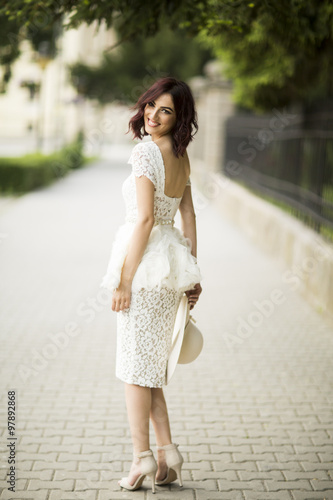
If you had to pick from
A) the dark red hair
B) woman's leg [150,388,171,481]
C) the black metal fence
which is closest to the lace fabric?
woman's leg [150,388,171,481]

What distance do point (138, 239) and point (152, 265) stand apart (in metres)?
0.15

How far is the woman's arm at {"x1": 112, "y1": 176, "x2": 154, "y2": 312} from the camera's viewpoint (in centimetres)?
308

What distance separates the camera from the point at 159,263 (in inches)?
123

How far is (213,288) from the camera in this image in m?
8.16

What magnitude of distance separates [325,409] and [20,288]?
4.42 m

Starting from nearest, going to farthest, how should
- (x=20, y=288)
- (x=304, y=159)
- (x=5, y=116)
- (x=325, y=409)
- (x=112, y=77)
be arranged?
(x=325, y=409) → (x=20, y=288) → (x=304, y=159) → (x=112, y=77) → (x=5, y=116)

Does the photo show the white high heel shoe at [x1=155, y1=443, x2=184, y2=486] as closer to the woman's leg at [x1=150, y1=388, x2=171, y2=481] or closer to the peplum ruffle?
the woman's leg at [x1=150, y1=388, x2=171, y2=481]

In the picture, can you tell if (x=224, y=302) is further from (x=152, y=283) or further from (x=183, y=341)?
(x=152, y=283)

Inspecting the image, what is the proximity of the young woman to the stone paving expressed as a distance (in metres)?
0.42

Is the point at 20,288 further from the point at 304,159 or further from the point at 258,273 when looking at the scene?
the point at 304,159

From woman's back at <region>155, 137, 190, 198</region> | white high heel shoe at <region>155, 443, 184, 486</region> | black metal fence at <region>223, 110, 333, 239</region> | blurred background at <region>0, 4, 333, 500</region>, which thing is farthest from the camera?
black metal fence at <region>223, 110, 333, 239</region>

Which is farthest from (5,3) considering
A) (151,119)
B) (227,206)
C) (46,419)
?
(227,206)

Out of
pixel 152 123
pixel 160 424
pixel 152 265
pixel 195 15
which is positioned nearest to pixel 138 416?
pixel 160 424

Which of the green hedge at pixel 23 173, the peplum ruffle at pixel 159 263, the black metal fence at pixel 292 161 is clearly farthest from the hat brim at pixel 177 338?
the green hedge at pixel 23 173
